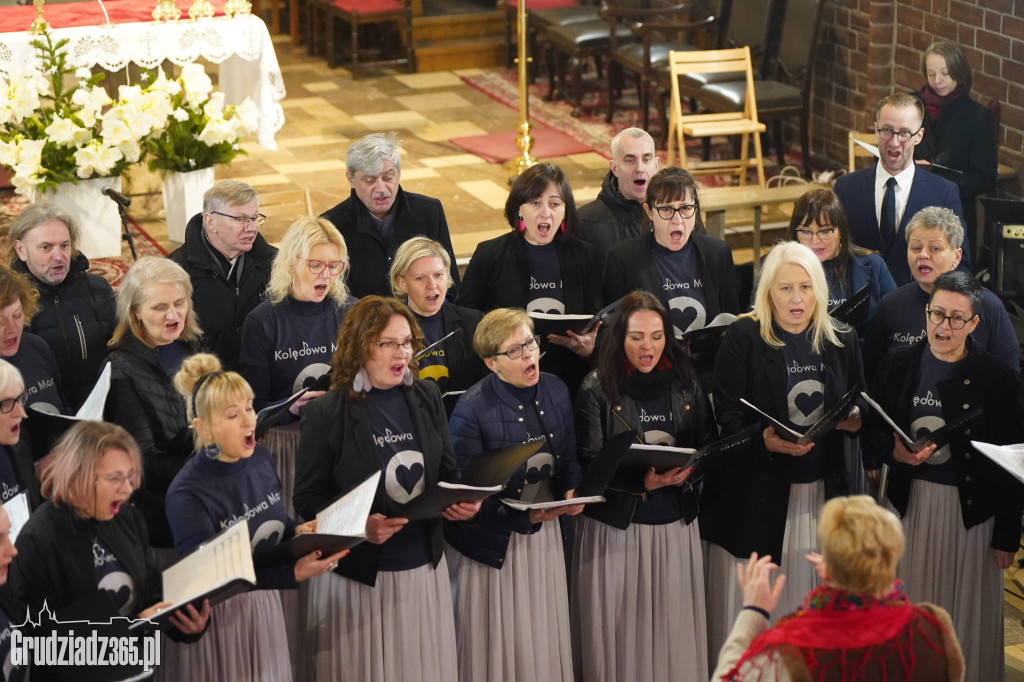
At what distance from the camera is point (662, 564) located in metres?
3.92

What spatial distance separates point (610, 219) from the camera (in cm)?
479

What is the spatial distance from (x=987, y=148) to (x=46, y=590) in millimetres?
4858

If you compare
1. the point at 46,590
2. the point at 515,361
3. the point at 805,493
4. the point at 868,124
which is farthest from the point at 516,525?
the point at 868,124

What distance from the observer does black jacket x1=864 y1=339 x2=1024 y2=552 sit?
153 inches

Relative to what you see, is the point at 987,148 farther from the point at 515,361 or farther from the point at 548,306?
the point at 515,361

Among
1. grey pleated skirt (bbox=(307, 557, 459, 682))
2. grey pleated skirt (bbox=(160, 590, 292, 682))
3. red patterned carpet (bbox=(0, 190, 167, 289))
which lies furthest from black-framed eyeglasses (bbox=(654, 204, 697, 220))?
red patterned carpet (bbox=(0, 190, 167, 289))

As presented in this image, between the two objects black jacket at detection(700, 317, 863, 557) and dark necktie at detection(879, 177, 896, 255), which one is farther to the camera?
dark necktie at detection(879, 177, 896, 255)

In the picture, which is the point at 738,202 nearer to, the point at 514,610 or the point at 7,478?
the point at 514,610

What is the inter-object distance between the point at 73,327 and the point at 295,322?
0.75 meters

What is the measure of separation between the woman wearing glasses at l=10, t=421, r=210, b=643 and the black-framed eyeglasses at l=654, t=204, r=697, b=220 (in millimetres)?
1990

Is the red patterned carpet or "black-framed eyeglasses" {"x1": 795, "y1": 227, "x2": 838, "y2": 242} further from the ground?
"black-framed eyeglasses" {"x1": 795, "y1": 227, "x2": 838, "y2": 242}

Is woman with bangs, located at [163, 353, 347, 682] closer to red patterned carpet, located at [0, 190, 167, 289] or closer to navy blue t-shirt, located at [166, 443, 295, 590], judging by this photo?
navy blue t-shirt, located at [166, 443, 295, 590]

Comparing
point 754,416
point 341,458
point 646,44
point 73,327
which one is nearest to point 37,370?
point 73,327

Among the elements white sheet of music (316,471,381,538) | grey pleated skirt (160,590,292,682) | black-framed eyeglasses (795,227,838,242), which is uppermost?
black-framed eyeglasses (795,227,838,242)
